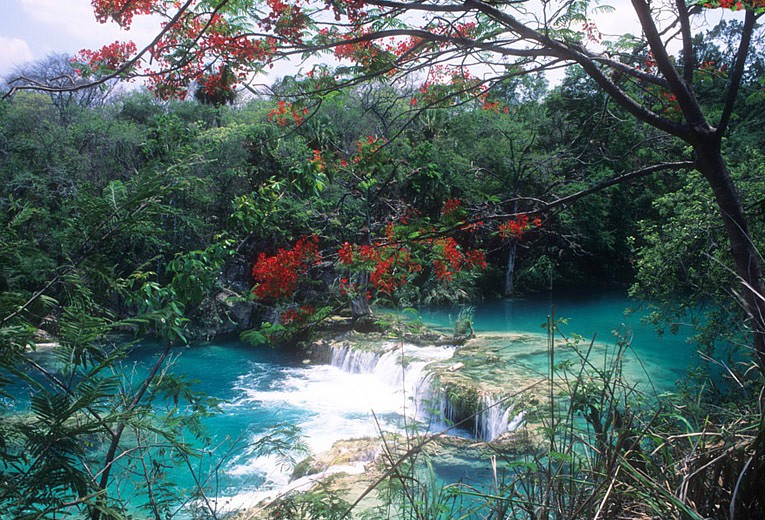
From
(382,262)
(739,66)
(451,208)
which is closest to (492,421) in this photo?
(382,262)

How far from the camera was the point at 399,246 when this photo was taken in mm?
3801

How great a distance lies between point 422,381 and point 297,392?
243 cm

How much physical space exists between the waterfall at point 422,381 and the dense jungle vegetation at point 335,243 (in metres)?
1.11

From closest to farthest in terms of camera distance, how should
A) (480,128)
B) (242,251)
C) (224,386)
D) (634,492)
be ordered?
(634,492), (224,386), (242,251), (480,128)

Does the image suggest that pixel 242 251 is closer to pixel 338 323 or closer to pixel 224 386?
pixel 338 323

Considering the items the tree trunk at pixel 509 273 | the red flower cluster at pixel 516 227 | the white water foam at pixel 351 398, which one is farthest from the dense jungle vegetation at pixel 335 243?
the white water foam at pixel 351 398

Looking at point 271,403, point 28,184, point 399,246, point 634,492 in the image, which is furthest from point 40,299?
point 28,184

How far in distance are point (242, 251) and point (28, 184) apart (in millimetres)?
5919

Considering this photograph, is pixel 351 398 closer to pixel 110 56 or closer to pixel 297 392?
pixel 297 392

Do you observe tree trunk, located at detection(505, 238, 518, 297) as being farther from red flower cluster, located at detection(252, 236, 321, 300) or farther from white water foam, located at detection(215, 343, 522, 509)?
red flower cluster, located at detection(252, 236, 321, 300)

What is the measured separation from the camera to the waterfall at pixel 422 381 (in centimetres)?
680

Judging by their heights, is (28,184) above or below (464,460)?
above

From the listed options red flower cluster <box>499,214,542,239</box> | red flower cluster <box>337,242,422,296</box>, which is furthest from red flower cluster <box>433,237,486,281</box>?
red flower cluster <box>499,214,542,239</box>

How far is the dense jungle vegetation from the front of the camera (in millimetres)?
1302
